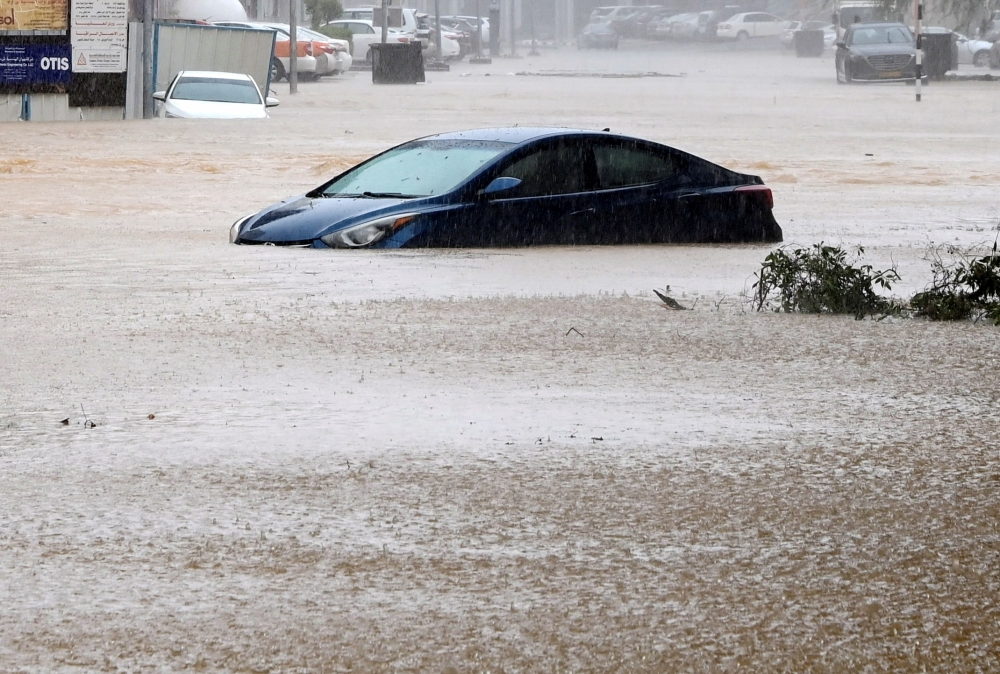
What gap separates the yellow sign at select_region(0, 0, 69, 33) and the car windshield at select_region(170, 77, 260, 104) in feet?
7.25

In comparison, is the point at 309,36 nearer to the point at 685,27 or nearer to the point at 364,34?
the point at 364,34

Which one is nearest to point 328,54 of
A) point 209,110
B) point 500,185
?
point 209,110

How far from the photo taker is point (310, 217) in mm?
12453

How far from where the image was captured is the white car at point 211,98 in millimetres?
27516

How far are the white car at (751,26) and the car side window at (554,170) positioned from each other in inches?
2898

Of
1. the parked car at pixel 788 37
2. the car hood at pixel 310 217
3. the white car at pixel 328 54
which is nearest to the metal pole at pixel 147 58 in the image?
the white car at pixel 328 54

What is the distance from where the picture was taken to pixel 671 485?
19.0ft

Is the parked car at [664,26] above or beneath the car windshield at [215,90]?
above

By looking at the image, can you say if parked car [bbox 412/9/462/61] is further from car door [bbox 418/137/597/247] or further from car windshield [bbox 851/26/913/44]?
car door [bbox 418/137/597/247]

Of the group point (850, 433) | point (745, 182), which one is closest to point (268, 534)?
point (850, 433)

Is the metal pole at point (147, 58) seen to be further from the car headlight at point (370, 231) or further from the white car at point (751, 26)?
the white car at point (751, 26)

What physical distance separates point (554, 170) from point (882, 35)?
115ft

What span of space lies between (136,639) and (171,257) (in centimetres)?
822

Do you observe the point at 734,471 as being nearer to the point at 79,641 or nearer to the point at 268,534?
the point at 268,534
